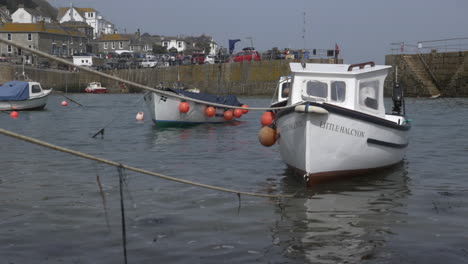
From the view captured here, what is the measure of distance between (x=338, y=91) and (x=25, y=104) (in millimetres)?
29446

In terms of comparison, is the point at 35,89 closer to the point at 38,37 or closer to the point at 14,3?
the point at 38,37

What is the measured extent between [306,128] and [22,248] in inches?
212

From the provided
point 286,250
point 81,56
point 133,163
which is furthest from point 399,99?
point 81,56

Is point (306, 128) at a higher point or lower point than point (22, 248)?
higher

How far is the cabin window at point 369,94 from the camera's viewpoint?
39.0ft

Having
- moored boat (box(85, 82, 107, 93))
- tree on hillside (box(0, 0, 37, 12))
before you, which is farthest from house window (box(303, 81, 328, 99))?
tree on hillside (box(0, 0, 37, 12))

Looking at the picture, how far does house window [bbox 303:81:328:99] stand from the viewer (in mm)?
11719

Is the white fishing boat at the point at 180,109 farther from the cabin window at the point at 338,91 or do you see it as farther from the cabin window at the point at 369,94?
the cabin window at the point at 338,91

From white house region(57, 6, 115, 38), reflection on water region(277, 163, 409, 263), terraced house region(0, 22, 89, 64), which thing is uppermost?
white house region(57, 6, 115, 38)

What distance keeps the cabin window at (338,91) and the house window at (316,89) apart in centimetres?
14

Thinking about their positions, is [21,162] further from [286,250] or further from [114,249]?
[286,250]

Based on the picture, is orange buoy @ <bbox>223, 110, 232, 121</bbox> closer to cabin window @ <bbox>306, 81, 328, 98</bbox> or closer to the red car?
cabin window @ <bbox>306, 81, 328, 98</bbox>

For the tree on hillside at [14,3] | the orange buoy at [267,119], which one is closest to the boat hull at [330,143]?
the orange buoy at [267,119]

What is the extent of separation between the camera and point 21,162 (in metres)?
14.9
